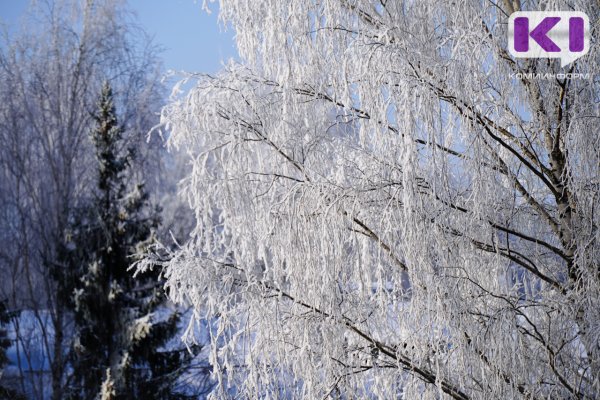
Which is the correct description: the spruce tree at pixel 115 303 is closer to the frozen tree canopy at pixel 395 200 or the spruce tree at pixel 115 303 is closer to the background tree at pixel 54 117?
the background tree at pixel 54 117

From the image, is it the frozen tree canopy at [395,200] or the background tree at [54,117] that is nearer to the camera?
the frozen tree canopy at [395,200]

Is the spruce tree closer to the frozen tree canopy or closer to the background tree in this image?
the background tree

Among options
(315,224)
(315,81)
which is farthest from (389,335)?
(315,81)

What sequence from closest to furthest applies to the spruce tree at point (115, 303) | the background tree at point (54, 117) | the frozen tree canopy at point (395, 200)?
the frozen tree canopy at point (395, 200) → the spruce tree at point (115, 303) → the background tree at point (54, 117)

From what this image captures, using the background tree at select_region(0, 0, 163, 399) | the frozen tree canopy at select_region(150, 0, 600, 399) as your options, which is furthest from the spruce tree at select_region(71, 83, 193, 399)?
the frozen tree canopy at select_region(150, 0, 600, 399)

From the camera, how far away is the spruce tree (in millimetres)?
8422

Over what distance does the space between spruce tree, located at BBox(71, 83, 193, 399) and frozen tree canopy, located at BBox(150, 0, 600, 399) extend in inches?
206

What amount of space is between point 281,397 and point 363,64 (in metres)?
1.67

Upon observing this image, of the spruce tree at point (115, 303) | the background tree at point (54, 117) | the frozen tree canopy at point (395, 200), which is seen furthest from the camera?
the background tree at point (54, 117)

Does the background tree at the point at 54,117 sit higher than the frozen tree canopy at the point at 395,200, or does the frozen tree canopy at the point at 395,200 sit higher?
the background tree at the point at 54,117

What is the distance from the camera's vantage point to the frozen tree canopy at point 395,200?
2.80 m

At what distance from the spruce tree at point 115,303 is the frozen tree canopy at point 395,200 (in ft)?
17.1

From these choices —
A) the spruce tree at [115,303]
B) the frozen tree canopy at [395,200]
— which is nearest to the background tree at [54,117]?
the spruce tree at [115,303]

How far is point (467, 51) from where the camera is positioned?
273cm
